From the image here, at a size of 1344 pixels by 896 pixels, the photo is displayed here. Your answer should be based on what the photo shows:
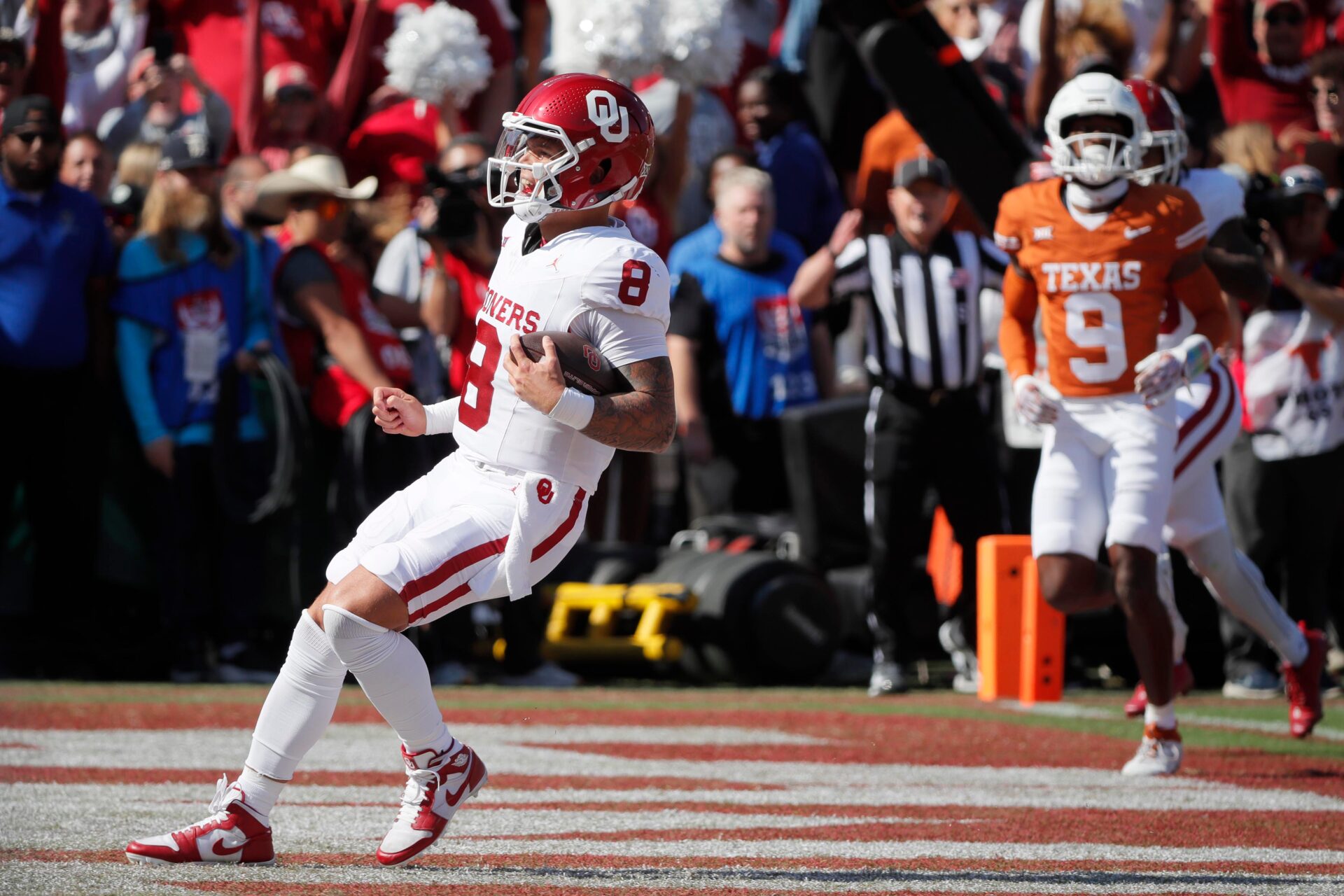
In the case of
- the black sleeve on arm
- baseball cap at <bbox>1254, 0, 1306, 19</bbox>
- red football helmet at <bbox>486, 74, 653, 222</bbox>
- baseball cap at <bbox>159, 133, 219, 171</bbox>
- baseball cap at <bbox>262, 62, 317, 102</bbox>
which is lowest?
the black sleeve on arm

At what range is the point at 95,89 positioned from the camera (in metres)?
10.9

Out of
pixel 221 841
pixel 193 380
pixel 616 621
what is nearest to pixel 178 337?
pixel 193 380

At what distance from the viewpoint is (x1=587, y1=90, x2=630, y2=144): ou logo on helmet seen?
15.1 ft

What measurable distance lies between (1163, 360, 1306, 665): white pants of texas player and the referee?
216 centimetres

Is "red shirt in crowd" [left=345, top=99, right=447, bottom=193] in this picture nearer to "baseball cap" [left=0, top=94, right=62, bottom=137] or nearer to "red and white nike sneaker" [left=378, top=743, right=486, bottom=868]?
"baseball cap" [left=0, top=94, right=62, bottom=137]

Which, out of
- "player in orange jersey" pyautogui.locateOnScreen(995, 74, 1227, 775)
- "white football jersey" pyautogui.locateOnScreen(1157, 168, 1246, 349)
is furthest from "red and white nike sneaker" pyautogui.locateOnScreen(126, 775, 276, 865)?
"white football jersey" pyautogui.locateOnScreen(1157, 168, 1246, 349)

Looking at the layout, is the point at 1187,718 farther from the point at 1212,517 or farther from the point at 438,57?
the point at 438,57

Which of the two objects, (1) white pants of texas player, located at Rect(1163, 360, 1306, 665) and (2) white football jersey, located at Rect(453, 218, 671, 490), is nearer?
(2) white football jersey, located at Rect(453, 218, 671, 490)

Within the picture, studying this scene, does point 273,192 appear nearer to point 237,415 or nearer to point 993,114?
point 237,415

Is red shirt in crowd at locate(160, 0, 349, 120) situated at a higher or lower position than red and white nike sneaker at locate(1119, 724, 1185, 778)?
higher

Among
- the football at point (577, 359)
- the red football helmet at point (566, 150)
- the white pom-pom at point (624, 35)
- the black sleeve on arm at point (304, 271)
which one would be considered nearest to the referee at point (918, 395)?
the white pom-pom at point (624, 35)

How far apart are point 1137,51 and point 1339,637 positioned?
3930 millimetres

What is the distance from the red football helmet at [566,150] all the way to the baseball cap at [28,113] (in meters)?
4.85

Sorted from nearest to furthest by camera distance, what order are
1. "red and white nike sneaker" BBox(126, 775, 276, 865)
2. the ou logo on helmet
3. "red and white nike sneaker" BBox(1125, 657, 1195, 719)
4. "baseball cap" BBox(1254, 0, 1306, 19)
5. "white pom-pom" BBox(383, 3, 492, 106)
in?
"red and white nike sneaker" BBox(126, 775, 276, 865), the ou logo on helmet, "red and white nike sneaker" BBox(1125, 657, 1195, 719), "white pom-pom" BBox(383, 3, 492, 106), "baseball cap" BBox(1254, 0, 1306, 19)
